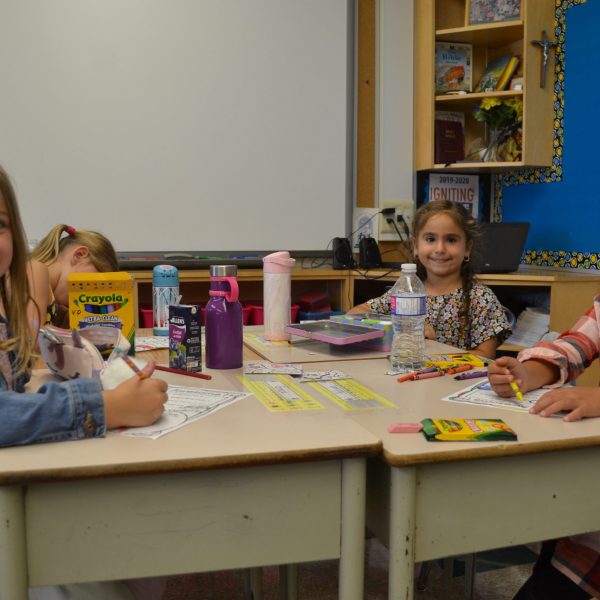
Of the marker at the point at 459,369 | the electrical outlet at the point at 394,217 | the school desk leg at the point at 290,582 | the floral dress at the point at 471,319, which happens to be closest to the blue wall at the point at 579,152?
the electrical outlet at the point at 394,217

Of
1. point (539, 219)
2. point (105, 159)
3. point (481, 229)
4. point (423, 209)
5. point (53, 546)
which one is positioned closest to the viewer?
point (53, 546)

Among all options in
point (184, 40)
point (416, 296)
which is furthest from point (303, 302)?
point (416, 296)

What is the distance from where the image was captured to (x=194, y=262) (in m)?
3.09

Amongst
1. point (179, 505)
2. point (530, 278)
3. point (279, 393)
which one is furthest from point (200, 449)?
point (530, 278)

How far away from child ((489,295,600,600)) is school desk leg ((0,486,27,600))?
757mm

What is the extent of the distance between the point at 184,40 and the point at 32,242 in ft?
4.00

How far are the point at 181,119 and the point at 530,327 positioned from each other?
1.93m

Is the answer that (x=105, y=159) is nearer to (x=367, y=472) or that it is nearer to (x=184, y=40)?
(x=184, y=40)

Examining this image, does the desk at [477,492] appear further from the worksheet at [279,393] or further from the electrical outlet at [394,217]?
the electrical outlet at [394,217]

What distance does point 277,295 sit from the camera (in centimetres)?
177

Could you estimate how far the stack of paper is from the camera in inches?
114

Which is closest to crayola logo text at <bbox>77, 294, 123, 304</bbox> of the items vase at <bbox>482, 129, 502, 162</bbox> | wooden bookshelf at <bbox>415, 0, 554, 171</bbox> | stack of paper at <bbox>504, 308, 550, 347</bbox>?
stack of paper at <bbox>504, 308, 550, 347</bbox>

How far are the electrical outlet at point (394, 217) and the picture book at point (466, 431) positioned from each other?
8.63 feet

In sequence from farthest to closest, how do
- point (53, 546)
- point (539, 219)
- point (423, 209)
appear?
point (539, 219)
point (423, 209)
point (53, 546)
